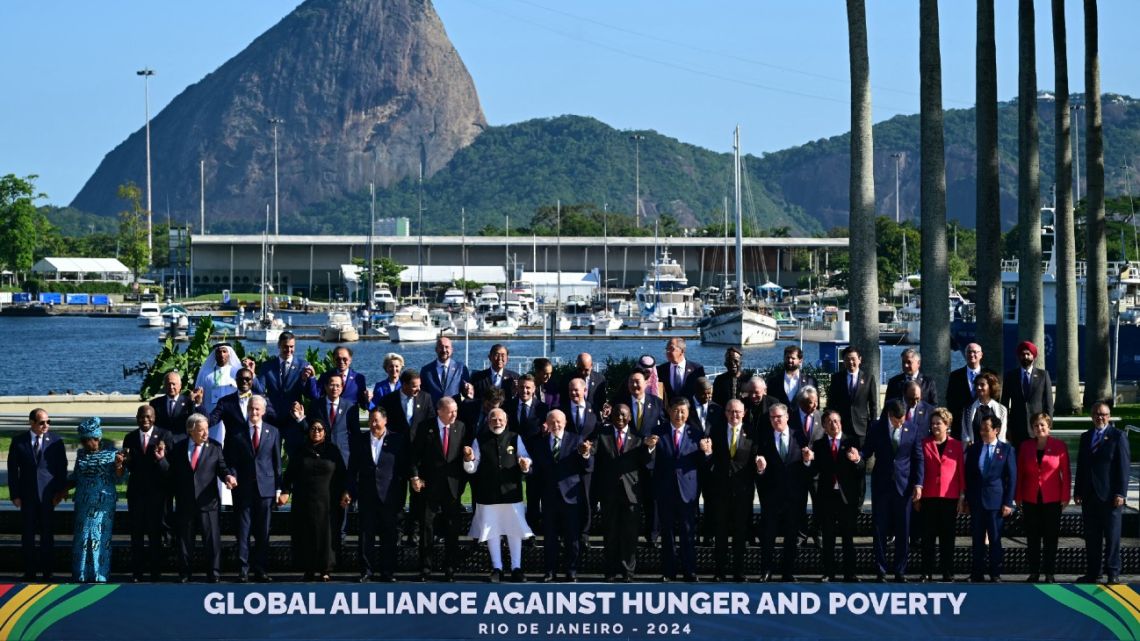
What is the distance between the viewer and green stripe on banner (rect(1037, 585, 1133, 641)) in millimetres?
13008

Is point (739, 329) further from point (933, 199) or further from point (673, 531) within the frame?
point (673, 531)

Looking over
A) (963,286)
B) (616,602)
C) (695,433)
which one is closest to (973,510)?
(695,433)

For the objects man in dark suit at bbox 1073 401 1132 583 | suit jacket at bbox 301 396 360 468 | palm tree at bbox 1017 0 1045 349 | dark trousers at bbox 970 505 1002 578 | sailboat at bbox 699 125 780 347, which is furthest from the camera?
sailboat at bbox 699 125 780 347

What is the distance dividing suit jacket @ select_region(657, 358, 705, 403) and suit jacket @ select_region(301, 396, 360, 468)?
311 cm

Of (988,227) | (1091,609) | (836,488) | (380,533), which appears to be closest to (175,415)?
(380,533)

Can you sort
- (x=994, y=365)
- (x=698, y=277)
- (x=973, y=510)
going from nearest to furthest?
(x=973, y=510)
(x=994, y=365)
(x=698, y=277)

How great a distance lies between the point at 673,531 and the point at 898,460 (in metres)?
2.15

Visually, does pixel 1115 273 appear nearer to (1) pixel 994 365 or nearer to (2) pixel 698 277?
(1) pixel 994 365

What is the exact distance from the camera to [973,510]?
1451 cm

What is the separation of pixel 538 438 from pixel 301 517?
2.28m

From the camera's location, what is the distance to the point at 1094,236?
29938 mm

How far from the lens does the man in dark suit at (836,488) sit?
1450cm

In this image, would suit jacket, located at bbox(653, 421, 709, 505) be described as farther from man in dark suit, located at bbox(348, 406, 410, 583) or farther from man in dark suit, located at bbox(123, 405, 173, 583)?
man in dark suit, located at bbox(123, 405, 173, 583)

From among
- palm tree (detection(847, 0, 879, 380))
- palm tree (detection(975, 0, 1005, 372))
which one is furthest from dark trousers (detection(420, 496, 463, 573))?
palm tree (detection(975, 0, 1005, 372))
